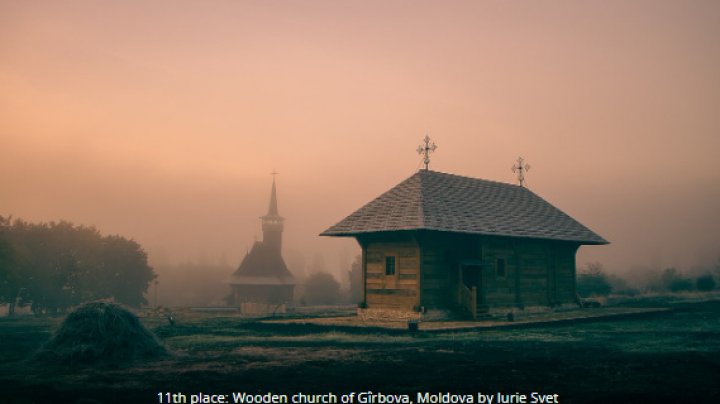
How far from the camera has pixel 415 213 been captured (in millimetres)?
24719

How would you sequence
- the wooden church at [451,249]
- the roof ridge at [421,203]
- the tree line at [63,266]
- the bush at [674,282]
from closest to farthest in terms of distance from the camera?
the roof ridge at [421,203] < the wooden church at [451,249] < the tree line at [63,266] < the bush at [674,282]

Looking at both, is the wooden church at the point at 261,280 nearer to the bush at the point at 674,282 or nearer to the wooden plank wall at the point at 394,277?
the bush at the point at 674,282

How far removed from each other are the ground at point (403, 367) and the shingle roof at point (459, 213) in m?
5.87

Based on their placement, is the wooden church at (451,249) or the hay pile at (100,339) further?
the wooden church at (451,249)

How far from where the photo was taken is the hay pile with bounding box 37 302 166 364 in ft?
46.0

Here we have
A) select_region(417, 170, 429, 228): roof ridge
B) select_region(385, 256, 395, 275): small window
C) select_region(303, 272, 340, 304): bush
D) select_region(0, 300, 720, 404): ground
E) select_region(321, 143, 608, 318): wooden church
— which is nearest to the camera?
select_region(0, 300, 720, 404): ground

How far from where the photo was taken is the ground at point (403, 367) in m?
9.89

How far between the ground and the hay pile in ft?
1.88

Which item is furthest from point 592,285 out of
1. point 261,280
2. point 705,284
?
point 261,280

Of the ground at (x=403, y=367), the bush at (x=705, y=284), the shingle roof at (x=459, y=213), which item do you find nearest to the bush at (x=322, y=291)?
the bush at (x=705, y=284)

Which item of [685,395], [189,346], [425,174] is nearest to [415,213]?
[425,174]

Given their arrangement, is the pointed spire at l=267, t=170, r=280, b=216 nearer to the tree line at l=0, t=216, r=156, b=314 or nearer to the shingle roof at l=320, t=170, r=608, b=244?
the tree line at l=0, t=216, r=156, b=314

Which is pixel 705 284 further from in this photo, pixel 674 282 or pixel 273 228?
pixel 273 228

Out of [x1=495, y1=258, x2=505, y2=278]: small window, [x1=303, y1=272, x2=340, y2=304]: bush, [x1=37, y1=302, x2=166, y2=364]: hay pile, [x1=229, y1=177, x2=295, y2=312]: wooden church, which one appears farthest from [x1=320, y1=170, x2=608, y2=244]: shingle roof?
[x1=303, y1=272, x2=340, y2=304]: bush
